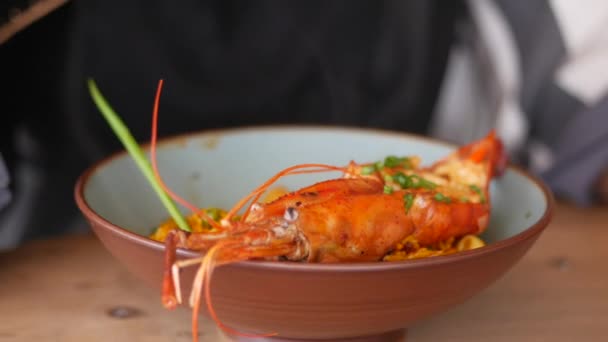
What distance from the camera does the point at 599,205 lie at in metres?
1.18

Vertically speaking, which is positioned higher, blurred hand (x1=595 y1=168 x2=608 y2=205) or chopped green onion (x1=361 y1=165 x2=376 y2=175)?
chopped green onion (x1=361 y1=165 x2=376 y2=175)

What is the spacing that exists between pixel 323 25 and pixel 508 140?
47cm

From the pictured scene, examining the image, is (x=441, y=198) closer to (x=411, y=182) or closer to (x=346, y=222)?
(x=411, y=182)

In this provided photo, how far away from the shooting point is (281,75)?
4.25 feet

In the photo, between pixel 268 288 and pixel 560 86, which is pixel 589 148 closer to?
pixel 560 86

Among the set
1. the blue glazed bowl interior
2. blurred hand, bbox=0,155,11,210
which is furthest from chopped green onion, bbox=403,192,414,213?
blurred hand, bbox=0,155,11,210

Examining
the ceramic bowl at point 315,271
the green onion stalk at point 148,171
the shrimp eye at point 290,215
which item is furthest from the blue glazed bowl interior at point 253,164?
the shrimp eye at point 290,215

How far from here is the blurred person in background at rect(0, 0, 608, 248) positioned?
1196 millimetres

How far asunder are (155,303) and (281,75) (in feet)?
2.01

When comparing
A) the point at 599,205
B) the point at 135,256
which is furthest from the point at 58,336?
the point at 599,205

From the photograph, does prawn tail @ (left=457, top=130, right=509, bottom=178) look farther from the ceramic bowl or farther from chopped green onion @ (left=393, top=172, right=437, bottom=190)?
chopped green onion @ (left=393, top=172, right=437, bottom=190)

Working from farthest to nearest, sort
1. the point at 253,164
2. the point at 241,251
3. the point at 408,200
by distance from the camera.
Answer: the point at 253,164
the point at 408,200
the point at 241,251

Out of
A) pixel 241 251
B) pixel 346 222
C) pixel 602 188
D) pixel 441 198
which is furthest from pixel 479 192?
pixel 602 188

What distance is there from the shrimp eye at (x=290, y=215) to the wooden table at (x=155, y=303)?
24 centimetres
